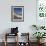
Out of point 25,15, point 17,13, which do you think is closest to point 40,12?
point 25,15

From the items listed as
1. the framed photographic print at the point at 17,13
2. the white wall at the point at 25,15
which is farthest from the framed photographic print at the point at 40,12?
the framed photographic print at the point at 17,13

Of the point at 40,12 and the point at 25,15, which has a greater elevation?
the point at 40,12

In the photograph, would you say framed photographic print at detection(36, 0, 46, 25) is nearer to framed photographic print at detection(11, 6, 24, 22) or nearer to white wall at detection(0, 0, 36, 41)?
A: white wall at detection(0, 0, 36, 41)

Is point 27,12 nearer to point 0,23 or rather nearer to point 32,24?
point 32,24

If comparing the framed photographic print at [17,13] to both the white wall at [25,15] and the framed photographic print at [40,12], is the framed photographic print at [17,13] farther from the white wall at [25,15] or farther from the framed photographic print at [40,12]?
the framed photographic print at [40,12]

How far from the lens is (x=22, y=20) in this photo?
731 cm

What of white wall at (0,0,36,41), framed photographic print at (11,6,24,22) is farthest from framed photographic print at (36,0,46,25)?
framed photographic print at (11,6,24,22)

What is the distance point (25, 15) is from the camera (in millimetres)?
7305

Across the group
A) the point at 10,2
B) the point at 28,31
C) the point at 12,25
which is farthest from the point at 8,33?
the point at 10,2

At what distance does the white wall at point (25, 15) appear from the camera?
23.8 ft

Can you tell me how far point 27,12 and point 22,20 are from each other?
427 mm

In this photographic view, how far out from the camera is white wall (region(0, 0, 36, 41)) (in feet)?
23.8

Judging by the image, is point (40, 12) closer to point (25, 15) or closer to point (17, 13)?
point (25, 15)

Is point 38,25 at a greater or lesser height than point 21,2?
lesser
